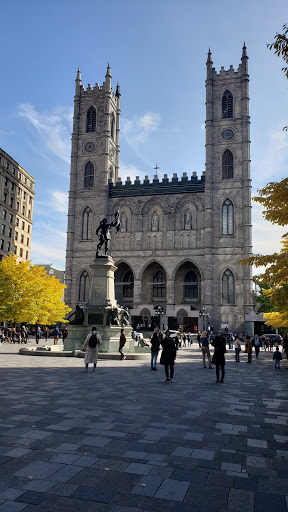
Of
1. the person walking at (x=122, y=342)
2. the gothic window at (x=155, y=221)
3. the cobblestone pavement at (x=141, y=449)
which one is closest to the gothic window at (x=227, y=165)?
the gothic window at (x=155, y=221)

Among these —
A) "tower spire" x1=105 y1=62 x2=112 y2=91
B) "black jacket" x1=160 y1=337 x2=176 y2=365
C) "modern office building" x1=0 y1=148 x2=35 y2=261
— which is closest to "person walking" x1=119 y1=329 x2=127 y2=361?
"black jacket" x1=160 y1=337 x2=176 y2=365

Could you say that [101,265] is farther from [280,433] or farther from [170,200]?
[170,200]

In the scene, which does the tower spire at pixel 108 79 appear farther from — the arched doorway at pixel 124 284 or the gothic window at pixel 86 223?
the arched doorway at pixel 124 284

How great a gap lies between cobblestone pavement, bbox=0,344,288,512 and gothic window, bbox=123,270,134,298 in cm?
4782

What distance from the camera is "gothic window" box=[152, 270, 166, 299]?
57.1 meters

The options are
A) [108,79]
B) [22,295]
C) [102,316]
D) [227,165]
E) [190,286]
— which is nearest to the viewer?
[102,316]

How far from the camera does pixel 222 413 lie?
787 centimetres

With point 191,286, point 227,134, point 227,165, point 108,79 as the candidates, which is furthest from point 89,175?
point 191,286

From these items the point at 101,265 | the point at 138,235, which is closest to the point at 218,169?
the point at 138,235

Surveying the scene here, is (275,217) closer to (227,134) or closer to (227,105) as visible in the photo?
(227,134)

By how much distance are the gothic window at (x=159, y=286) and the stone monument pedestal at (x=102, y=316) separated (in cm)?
3513

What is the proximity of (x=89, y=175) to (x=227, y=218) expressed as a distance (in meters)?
22.2

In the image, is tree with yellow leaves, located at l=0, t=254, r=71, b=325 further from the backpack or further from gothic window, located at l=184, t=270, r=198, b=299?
gothic window, located at l=184, t=270, r=198, b=299

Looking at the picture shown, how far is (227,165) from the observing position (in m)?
54.8
